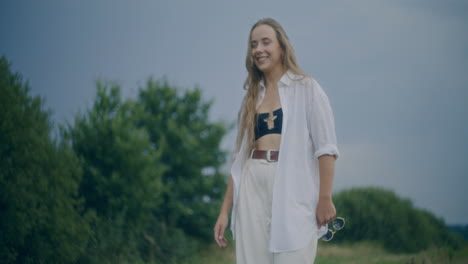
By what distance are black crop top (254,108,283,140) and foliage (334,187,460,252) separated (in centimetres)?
959

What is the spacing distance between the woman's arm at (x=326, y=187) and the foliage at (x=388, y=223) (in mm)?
9667

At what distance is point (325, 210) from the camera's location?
2.23 meters

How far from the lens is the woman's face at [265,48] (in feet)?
8.16

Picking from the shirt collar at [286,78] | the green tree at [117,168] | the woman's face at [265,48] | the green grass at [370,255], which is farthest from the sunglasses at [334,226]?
the green tree at [117,168]

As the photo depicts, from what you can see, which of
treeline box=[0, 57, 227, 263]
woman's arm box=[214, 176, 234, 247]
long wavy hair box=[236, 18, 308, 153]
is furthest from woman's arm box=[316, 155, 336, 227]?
treeline box=[0, 57, 227, 263]

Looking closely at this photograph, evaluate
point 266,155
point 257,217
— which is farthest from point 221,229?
point 266,155

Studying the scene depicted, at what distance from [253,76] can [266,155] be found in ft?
1.79

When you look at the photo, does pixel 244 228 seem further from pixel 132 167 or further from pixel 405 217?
pixel 132 167

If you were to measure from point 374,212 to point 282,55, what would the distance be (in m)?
10.2

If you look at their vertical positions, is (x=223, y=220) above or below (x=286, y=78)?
below

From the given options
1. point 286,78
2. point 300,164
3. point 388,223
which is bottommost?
point 388,223

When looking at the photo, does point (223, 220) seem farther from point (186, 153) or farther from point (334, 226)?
point (186, 153)

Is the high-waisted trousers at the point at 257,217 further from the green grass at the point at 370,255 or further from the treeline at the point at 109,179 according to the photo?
the treeline at the point at 109,179

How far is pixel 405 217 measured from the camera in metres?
12.2
